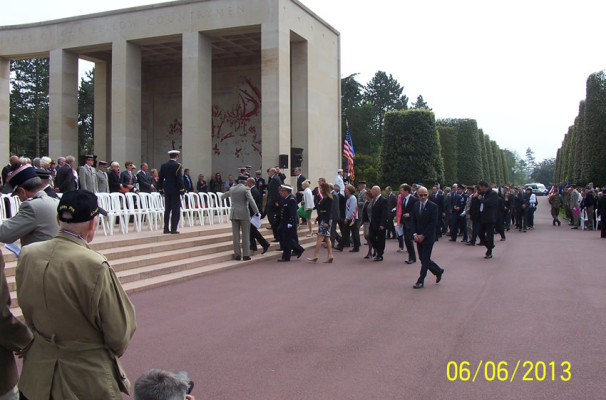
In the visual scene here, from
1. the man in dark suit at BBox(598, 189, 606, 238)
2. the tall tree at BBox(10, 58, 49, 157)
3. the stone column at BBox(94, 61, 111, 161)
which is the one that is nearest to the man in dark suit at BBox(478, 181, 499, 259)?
the man in dark suit at BBox(598, 189, 606, 238)

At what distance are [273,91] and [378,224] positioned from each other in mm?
10231

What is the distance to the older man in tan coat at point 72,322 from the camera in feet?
8.38

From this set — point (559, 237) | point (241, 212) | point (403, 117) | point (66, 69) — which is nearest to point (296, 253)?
point (241, 212)

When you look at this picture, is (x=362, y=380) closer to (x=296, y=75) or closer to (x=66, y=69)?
(x=296, y=75)

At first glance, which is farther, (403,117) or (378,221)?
(403,117)

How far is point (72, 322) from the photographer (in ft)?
8.46

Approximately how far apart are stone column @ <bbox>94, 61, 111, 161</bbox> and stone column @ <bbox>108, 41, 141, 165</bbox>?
3256 mm

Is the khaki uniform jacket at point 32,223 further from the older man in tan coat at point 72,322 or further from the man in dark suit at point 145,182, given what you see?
the man in dark suit at point 145,182

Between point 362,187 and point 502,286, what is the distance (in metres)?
7.45

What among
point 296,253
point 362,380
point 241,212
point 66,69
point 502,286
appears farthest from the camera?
point 66,69

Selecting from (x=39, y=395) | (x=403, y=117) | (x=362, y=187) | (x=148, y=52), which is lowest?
(x=39, y=395)

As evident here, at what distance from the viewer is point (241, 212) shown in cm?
1180

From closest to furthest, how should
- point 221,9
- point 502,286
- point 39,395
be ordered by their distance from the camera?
point 39,395 → point 502,286 → point 221,9

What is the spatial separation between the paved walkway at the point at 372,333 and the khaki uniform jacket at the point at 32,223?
5.21 ft
